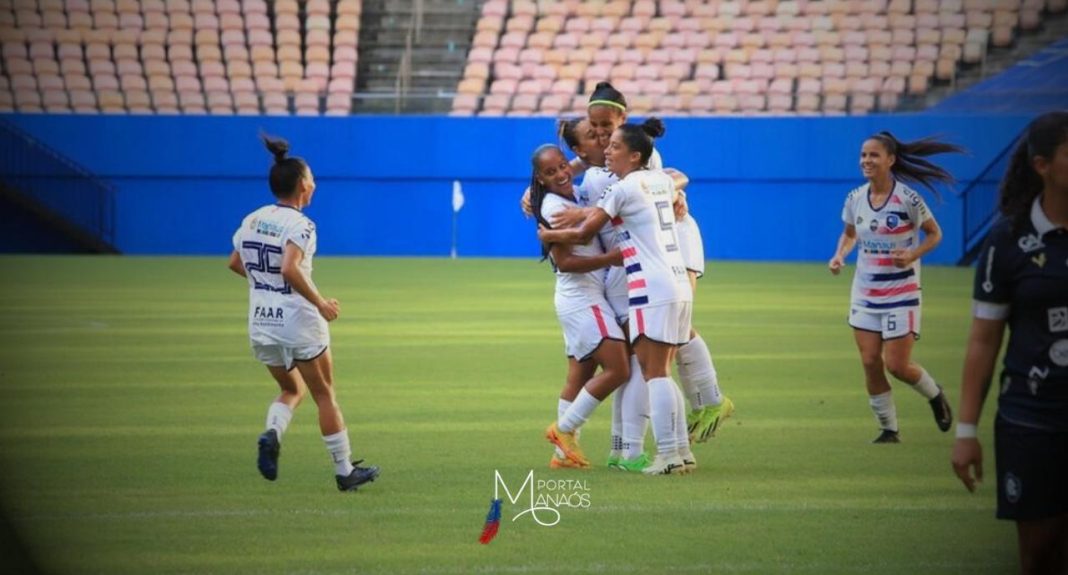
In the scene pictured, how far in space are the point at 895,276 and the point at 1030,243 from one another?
5.87 meters

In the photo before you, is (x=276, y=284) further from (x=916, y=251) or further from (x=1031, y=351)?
→ (x=916, y=251)

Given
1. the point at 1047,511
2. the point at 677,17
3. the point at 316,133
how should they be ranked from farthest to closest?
the point at 677,17
the point at 316,133
the point at 1047,511

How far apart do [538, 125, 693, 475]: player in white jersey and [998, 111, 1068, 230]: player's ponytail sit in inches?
144

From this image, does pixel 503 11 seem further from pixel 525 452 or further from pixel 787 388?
pixel 525 452

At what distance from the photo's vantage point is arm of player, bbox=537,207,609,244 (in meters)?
9.20

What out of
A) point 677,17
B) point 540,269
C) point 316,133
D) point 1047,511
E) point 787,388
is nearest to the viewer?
point 1047,511

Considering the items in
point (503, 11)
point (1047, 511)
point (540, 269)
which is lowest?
point (540, 269)

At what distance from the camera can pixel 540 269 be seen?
108 ft

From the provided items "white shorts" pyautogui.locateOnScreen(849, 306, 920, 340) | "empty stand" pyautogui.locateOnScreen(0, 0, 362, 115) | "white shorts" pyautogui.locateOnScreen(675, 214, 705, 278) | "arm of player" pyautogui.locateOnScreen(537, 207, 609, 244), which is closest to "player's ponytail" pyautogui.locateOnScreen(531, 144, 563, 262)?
"arm of player" pyautogui.locateOnScreen(537, 207, 609, 244)

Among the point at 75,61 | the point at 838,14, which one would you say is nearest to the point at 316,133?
the point at 75,61

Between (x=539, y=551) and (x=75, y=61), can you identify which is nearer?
(x=539, y=551)

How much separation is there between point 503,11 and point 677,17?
4126 millimetres

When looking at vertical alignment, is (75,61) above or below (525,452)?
below

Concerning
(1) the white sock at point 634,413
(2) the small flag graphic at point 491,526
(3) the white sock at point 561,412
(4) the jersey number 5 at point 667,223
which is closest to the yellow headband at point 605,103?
(4) the jersey number 5 at point 667,223
